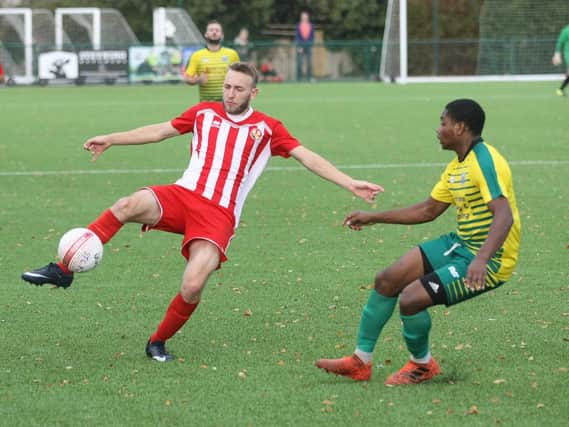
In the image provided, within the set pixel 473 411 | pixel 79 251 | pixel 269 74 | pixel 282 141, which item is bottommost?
pixel 269 74

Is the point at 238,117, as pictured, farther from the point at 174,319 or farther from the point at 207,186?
the point at 174,319

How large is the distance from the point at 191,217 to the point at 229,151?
19.6 inches

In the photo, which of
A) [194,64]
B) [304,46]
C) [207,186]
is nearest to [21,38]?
[304,46]

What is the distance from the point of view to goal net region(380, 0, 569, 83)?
1703 inches

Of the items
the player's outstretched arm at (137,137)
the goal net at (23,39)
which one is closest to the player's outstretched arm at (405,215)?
the player's outstretched arm at (137,137)

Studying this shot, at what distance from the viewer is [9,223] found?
12.1m

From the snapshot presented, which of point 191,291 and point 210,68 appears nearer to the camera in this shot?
point 191,291

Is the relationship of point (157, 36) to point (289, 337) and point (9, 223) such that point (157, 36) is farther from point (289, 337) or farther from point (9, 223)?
point (289, 337)

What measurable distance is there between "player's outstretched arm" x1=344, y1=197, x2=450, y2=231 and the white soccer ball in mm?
1470

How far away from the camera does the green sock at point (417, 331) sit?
19.9ft

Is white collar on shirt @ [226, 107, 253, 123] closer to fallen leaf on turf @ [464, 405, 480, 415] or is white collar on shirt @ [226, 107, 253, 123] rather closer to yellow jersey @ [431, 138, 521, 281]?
yellow jersey @ [431, 138, 521, 281]

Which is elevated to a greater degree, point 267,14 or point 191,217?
point 267,14

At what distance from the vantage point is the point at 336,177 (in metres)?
6.90

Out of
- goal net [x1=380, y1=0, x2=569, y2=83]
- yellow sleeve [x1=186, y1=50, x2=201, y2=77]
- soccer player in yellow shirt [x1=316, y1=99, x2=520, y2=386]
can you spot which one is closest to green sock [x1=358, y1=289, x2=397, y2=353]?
soccer player in yellow shirt [x1=316, y1=99, x2=520, y2=386]
